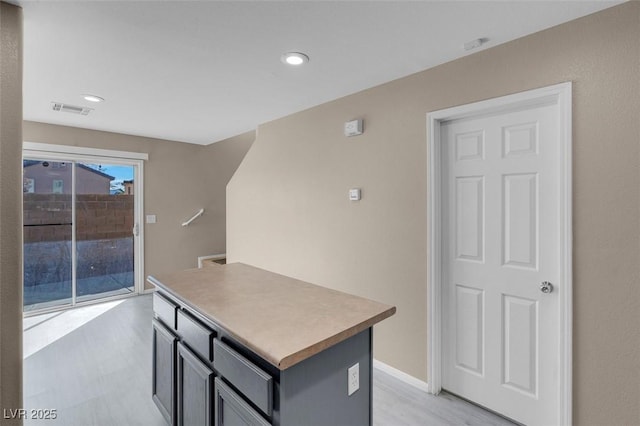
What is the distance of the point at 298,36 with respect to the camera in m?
1.87

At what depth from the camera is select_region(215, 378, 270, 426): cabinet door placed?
3.77ft

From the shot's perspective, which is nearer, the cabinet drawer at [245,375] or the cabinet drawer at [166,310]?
the cabinet drawer at [245,375]

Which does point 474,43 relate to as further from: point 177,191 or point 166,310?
point 177,191

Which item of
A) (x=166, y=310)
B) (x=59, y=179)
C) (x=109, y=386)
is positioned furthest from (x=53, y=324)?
(x=166, y=310)

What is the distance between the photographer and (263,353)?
41.4 inches

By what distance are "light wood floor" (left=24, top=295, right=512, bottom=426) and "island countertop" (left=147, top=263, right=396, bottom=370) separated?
100 centimetres

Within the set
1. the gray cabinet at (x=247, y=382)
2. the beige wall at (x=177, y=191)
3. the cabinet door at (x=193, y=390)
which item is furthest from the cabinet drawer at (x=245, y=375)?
the beige wall at (x=177, y=191)

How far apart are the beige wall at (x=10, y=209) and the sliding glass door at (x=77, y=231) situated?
9.55 ft

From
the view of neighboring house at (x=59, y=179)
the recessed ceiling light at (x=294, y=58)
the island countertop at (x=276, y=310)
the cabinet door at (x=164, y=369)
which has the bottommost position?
the cabinet door at (x=164, y=369)

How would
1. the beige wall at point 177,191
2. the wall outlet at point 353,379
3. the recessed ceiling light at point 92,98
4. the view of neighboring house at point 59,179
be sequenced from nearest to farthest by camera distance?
1. the wall outlet at point 353,379
2. the recessed ceiling light at point 92,98
3. the view of neighboring house at point 59,179
4. the beige wall at point 177,191

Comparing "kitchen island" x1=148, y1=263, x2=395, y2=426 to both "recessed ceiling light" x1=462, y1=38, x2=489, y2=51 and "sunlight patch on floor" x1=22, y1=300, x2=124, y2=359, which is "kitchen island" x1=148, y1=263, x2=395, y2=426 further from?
"sunlight patch on floor" x1=22, y1=300, x2=124, y2=359

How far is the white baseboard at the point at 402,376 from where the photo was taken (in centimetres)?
233

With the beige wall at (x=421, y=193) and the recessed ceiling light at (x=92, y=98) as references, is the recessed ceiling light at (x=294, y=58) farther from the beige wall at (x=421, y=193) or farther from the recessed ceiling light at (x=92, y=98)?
the recessed ceiling light at (x=92, y=98)

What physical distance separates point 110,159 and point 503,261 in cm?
487
